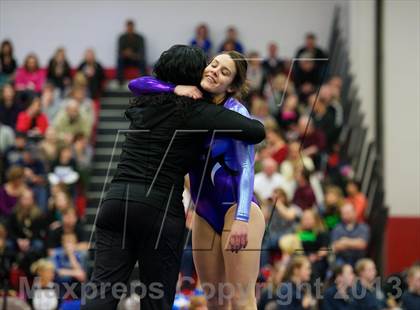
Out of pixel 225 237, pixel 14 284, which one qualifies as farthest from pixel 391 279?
pixel 225 237

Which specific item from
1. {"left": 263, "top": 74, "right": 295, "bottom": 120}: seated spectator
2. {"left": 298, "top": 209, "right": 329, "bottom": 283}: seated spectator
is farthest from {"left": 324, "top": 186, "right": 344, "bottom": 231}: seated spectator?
{"left": 263, "top": 74, "right": 295, "bottom": 120}: seated spectator

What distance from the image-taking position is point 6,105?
49.1 ft

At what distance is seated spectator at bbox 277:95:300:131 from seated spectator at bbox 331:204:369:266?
5.39 ft

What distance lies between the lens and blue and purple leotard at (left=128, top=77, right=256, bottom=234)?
20.0ft

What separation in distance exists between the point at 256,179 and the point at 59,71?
480 centimetres

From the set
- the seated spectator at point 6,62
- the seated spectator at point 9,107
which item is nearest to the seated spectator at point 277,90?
the seated spectator at point 9,107

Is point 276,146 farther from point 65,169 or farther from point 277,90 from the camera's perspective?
point 65,169

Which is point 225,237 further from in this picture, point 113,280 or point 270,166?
point 270,166

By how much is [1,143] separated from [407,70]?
5094 mm

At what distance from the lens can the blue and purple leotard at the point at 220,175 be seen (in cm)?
609

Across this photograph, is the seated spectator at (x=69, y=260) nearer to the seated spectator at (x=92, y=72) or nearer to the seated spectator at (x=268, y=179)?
the seated spectator at (x=268, y=179)

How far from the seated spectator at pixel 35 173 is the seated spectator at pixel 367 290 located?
12.7 feet

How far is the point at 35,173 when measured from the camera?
44.2 ft

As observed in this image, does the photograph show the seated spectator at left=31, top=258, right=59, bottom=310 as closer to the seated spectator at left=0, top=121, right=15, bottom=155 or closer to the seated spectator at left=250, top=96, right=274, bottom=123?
the seated spectator at left=250, top=96, right=274, bottom=123
